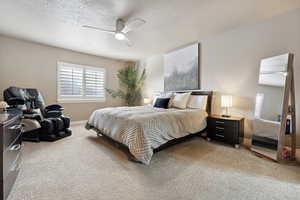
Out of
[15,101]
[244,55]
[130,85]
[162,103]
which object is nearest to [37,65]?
[15,101]

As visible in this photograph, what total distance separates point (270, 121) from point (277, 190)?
131cm

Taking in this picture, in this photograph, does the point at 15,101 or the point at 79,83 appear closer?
the point at 15,101

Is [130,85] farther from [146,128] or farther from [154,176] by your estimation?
[154,176]

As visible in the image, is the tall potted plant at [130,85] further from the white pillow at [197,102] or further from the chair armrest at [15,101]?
the chair armrest at [15,101]

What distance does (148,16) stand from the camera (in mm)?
2553

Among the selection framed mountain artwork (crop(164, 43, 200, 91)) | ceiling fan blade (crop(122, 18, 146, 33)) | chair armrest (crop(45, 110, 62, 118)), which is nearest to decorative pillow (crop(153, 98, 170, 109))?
framed mountain artwork (crop(164, 43, 200, 91))

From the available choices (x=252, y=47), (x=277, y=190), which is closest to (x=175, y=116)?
(x=277, y=190)

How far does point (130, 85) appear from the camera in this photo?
18.2 feet

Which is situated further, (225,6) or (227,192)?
(225,6)

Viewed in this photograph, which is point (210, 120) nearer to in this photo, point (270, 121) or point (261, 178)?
point (270, 121)

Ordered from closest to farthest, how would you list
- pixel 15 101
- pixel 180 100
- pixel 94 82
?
pixel 15 101
pixel 180 100
pixel 94 82

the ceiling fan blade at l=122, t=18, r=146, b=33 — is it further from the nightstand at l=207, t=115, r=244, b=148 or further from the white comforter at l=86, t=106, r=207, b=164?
the nightstand at l=207, t=115, r=244, b=148

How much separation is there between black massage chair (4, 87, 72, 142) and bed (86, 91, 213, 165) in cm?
87

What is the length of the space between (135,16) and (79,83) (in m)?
3.38
